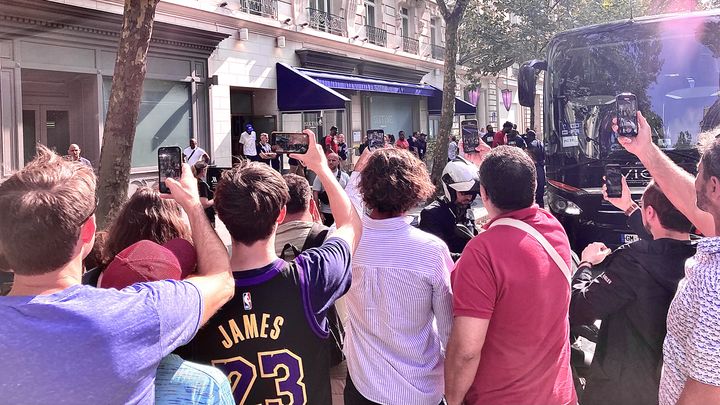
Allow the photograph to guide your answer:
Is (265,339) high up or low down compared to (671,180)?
down

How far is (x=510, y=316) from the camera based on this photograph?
2248mm

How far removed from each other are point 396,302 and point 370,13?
2130 cm

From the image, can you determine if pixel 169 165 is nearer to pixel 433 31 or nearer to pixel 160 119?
pixel 160 119

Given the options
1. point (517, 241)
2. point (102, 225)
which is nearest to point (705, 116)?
point (517, 241)

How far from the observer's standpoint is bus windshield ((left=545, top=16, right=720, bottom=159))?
275 inches

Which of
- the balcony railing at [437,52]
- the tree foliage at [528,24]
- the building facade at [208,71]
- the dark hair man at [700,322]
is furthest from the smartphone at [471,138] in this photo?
the balcony railing at [437,52]

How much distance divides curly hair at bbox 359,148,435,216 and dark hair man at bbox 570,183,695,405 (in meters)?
0.90

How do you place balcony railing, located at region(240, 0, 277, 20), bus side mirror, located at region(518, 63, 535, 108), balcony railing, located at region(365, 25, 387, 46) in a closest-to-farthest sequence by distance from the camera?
bus side mirror, located at region(518, 63, 535, 108), balcony railing, located at region(240, 0, 277, 20), balcony railing, located at region(365, 25, 387, 46)

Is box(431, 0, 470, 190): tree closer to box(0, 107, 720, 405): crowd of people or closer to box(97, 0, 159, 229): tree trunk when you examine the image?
box(97, 0, 159, 229): tree trunk

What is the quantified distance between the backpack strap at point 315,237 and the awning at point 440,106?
22313 millimetres

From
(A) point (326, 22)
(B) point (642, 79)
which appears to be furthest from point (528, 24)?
(B) point (642, 79)

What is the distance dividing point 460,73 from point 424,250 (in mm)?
29883

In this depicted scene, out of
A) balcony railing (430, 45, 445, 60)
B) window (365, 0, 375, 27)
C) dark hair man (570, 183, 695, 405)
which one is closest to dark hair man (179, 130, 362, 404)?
dark hair man (570, 183, 695, 405)

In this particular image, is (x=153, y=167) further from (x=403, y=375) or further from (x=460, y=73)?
(x=460, y=73)
